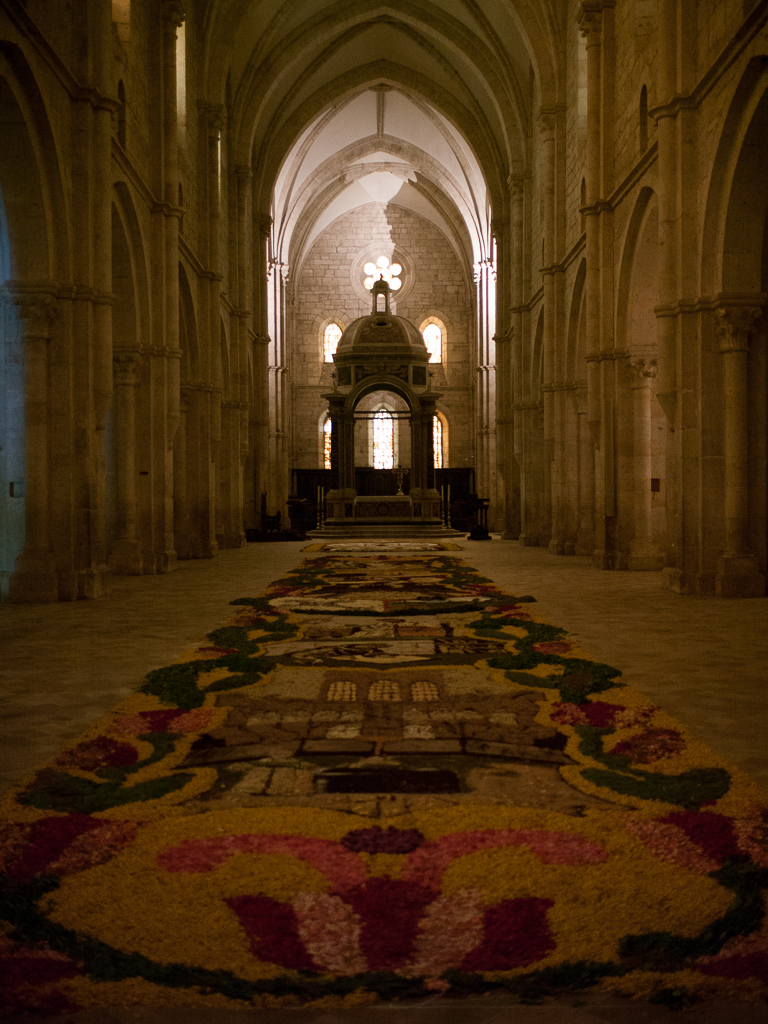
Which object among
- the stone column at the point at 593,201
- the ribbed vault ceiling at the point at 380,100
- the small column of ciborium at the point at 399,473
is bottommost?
the small column of ciborium at the point at 399,473

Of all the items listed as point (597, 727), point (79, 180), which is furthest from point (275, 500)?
point (597, 727)

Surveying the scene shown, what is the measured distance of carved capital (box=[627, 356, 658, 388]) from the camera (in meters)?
16.0

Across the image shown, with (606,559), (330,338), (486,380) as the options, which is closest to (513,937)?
(606,559)

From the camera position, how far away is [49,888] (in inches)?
110

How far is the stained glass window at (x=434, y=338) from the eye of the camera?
146ft

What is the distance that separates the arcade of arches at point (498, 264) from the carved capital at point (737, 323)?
3cm

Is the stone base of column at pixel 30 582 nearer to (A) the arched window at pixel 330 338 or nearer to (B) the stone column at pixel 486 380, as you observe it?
(B) the stone column at pixel 486 380

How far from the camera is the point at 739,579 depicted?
11578 mm

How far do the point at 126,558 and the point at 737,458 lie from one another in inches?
367

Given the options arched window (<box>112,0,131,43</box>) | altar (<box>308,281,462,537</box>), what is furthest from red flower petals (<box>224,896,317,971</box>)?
altar (<box>308,281,462,537</box>)

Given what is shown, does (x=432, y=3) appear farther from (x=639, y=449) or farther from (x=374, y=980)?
(x=374, y=980)

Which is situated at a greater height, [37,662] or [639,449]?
[639,449]

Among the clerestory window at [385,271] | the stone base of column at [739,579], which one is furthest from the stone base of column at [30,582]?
the clerestory window at [385,271]

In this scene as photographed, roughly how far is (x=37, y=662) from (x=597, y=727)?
4.15m
